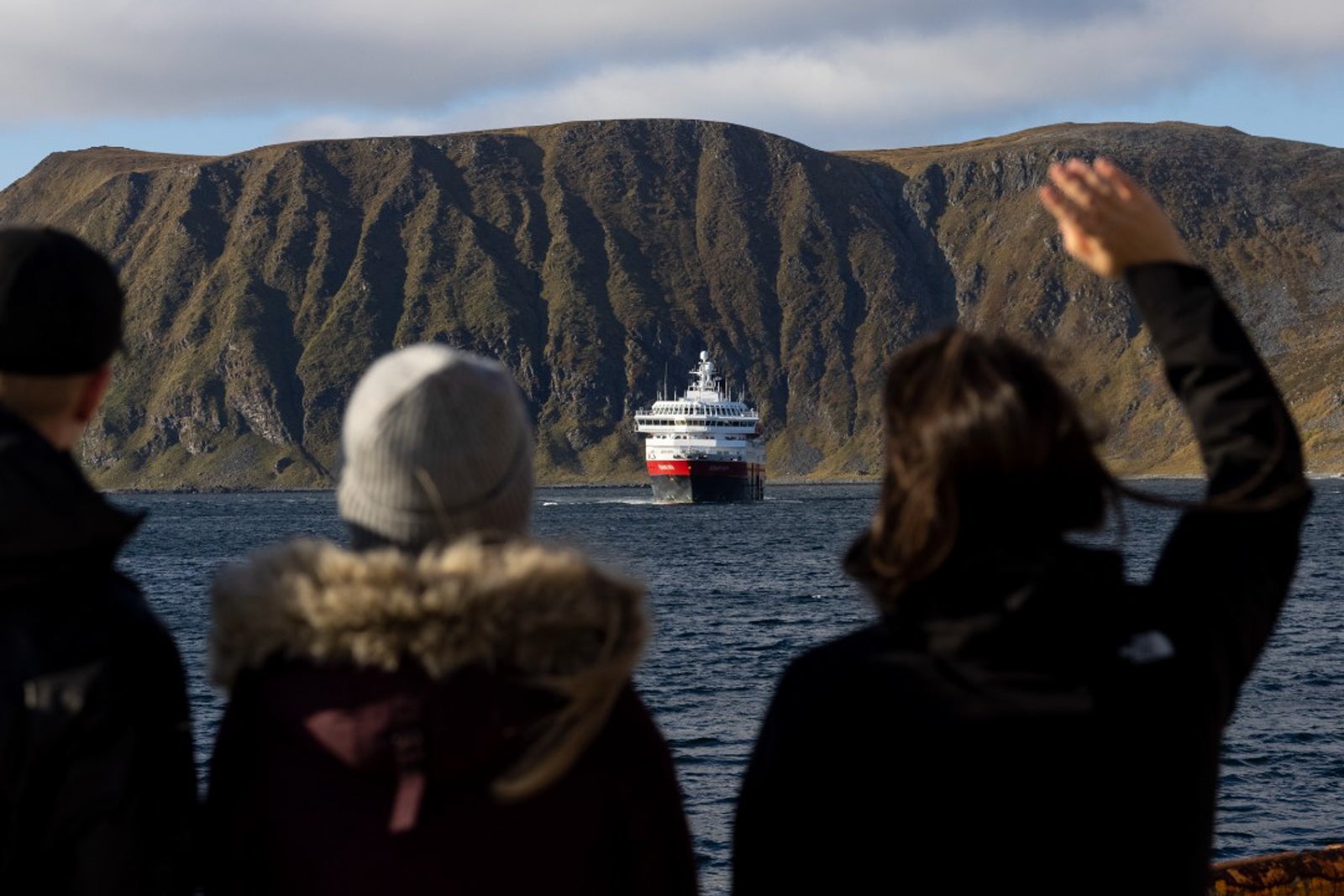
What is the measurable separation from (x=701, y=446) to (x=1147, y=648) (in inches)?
4328

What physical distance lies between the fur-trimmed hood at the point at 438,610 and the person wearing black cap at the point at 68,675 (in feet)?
0.65

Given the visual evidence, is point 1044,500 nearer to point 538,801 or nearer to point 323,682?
point 538,801

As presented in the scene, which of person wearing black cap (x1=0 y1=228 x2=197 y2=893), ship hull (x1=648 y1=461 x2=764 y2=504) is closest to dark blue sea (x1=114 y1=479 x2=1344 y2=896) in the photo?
person wearing black cap (x1=0 y1=228 x2=197 y2=893)

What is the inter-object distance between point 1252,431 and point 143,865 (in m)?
1.82

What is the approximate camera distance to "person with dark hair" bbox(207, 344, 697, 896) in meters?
2.42

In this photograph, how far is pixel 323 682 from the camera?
2.46 m

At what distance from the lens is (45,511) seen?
2.53 metres

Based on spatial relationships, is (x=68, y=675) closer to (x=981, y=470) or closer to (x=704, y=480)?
(x=981, y=470)

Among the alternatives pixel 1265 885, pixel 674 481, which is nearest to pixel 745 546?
pixel 674 481

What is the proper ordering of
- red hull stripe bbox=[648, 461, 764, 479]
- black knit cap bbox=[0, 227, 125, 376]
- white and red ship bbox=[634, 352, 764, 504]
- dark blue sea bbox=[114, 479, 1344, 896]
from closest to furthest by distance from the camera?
1. black knit cap bbox=[0, 227, 125, 376]
2. dark blue sea bbox=[114, 479, 1344, 896]
3. red hull stripe bbox=[648, 461, 764, 479]
4. white and red ship bbox=[634, 352, 764, 504]

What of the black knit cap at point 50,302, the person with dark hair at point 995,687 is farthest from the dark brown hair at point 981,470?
the black knit cap at point 50,302

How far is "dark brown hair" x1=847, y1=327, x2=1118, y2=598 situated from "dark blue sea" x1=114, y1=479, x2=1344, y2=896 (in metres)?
0.16

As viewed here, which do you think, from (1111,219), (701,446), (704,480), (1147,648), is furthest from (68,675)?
(704,480)

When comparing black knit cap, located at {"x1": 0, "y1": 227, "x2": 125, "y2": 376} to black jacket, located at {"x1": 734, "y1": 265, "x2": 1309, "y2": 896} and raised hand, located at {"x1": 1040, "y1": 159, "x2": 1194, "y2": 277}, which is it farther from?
raised hand, located at {"x1": 1040, "y1": 159, "x2": 1194, "y2": 277}
